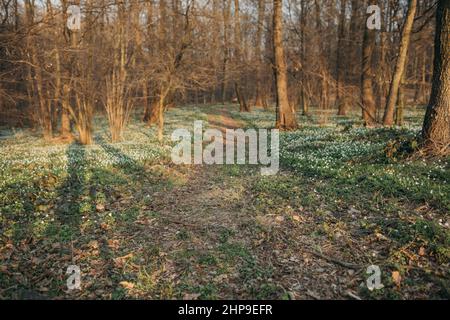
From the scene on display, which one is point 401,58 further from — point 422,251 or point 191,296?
point 191,296

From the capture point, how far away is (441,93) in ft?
28.5

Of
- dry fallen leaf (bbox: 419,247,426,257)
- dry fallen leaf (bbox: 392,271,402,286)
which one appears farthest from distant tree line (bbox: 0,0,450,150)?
dry fallen leaf (bbox: 392,271,402,286)

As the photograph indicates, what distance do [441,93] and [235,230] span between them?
6.89m

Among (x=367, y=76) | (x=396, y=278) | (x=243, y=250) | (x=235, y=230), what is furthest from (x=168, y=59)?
(x=396, y=278)

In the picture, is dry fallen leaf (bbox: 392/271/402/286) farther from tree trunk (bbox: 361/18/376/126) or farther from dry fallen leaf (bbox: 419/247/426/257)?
tree trunk (bbox: 361/18/376/126)

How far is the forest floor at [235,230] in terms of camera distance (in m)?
4.88

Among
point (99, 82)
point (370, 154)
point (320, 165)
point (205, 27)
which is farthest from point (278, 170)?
point (99, 82)

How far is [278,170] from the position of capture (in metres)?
10.9

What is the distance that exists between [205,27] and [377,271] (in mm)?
18735

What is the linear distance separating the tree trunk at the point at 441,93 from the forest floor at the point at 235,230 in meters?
0.57

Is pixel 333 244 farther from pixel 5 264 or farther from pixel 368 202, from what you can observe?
pixel 5 264

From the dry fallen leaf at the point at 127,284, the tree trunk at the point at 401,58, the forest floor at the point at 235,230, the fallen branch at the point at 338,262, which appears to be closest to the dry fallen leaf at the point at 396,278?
the forest floor at the point at 235,230

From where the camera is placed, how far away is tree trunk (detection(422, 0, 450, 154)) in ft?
28.0

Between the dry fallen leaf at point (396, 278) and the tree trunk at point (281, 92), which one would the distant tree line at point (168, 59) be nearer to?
the tree trunk at point (281, 92)
